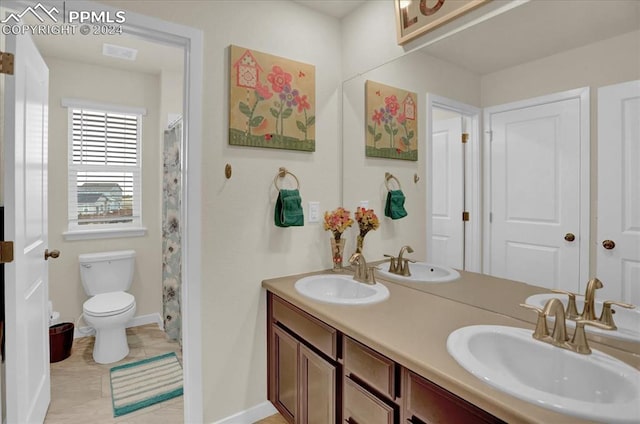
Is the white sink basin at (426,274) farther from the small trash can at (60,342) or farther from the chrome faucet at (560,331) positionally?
the small trash can at (60,342)

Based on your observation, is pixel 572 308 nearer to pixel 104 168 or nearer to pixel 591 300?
pixel 591 300

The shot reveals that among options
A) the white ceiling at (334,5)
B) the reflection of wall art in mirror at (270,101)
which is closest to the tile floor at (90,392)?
the reflection of wall art in mirror at (270,101)

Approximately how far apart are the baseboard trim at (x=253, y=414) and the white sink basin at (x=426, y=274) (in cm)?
103

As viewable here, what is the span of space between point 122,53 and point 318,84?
5.86 ft

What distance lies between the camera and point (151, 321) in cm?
338

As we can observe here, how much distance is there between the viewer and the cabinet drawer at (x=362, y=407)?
1.14m

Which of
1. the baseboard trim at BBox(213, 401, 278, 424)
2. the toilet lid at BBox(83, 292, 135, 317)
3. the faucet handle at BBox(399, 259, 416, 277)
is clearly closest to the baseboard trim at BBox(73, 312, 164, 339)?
the toilet lid at BBox(83, 292, 135, 317)

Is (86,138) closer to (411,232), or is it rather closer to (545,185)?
(411,232)

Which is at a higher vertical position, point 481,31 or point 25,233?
point 481,31

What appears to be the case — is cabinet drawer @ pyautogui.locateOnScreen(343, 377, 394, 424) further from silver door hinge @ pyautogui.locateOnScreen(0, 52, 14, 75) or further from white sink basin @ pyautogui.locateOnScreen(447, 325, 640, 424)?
silver door hinge @ pyautogui.locateOnScreen(0, 52, 14, 75)

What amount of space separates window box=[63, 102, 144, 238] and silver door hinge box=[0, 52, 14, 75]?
1771mm

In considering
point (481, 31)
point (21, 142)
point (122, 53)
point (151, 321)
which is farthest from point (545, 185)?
point (151, 321)

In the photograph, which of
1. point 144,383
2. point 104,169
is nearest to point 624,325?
point 144,383

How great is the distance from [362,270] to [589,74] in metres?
1.24
